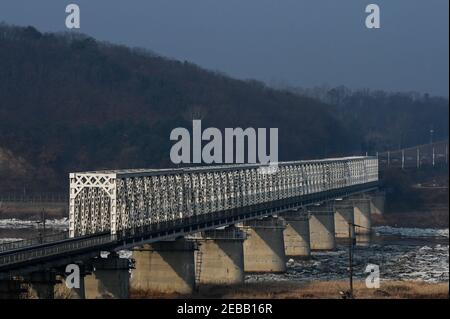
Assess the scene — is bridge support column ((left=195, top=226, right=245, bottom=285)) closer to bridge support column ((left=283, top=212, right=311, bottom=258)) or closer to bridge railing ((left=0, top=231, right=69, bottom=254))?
bridge railing ((left=0, top=231, right=69, bottom=254))

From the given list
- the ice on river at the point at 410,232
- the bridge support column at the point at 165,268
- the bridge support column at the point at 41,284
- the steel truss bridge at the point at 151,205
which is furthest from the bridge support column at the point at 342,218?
the bridge support column at the point at 41,284

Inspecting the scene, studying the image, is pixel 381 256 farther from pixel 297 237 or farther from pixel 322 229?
pixel 322 229

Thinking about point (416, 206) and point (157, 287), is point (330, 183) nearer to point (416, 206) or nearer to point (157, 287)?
point (416, 206)

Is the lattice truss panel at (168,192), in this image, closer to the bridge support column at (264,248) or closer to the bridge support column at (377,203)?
the bridge support column at (264,248)

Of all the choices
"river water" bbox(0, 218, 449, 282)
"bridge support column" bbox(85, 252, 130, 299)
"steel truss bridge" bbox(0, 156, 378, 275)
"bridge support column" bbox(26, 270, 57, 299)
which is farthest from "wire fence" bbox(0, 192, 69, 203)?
"bridge support column" bbox(26, 270, 57, 299)

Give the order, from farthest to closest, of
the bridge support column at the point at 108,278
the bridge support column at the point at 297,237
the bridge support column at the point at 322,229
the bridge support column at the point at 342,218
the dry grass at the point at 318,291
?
the bridge support column at the point at 342,218, the bridge support column at the point at 322,229, the bridge support column at the point at 297,237, the dry grass at the point at 318,291, the bridge support column at the point at 108,278
